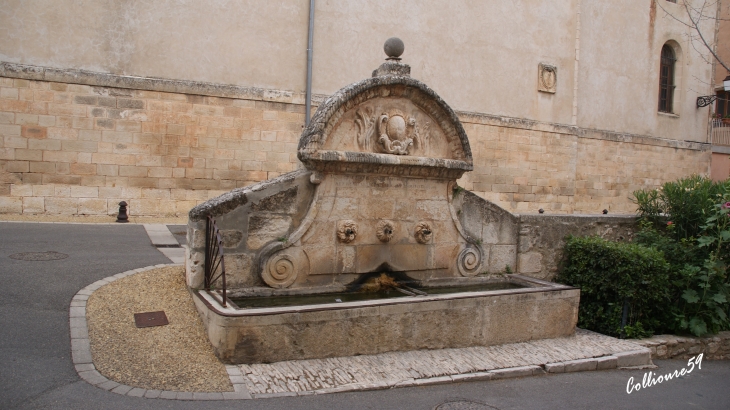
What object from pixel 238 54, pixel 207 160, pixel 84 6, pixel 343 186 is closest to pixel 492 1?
pixel 238 54

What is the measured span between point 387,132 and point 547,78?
43.6 feet

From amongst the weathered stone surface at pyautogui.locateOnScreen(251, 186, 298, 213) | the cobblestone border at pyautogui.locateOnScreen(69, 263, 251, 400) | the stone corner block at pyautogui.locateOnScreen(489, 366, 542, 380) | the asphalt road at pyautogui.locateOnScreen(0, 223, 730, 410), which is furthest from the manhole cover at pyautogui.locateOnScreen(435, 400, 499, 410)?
the weathered stone surface at pyautogui.locateOnScreen(251, 186, 298, 213)

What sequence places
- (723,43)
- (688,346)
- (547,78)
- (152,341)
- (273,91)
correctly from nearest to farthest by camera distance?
1. (152,341)
2. (688,346)
3. (273,91)
4. (547,78)
5. (723,43)

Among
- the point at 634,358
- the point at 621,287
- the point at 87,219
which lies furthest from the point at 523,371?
the point at 87,219

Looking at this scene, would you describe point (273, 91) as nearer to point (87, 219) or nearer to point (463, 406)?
point (87, 219)

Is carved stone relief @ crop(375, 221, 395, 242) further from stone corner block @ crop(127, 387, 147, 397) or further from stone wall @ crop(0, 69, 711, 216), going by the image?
stone wall @ crop(0, 69, 711, 216)

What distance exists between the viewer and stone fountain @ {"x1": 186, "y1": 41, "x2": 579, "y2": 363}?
491cm

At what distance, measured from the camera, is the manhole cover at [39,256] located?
277 inches

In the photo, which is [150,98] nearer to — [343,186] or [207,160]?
[207,160]

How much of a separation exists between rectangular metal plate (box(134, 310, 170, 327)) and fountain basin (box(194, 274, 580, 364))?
33cm

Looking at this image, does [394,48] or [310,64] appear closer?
[394,48]

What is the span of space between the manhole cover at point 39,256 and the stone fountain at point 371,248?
Answer: 273cm

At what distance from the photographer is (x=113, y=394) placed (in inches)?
155

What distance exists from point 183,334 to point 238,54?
31.6 ft
